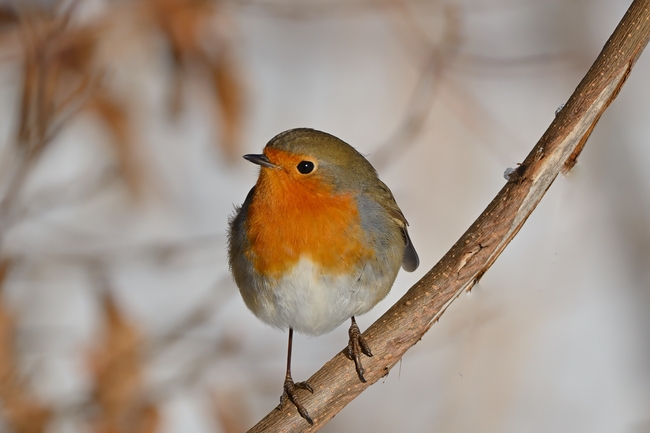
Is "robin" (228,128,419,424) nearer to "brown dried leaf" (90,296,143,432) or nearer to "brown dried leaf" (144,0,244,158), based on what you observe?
"brown dried leaf" (90,296,143,432)

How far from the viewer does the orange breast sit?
229 centimetres

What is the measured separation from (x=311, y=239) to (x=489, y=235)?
60cm

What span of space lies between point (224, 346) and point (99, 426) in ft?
2.37

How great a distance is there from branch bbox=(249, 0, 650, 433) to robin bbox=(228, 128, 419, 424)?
22 cm

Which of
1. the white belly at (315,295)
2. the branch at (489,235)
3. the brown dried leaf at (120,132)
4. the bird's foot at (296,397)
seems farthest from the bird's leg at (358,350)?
the brown dried leaf at (120,132)

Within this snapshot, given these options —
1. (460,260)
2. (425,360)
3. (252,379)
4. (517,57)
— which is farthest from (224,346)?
(517,57)

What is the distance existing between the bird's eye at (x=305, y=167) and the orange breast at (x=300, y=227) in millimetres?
25

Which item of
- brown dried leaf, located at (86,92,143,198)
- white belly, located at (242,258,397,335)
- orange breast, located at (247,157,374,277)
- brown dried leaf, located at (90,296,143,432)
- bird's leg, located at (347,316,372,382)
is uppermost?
brown dried leaf, located at (86,92,143,198)

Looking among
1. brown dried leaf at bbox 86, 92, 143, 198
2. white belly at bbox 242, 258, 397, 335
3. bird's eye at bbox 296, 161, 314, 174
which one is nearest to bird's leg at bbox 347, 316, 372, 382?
white belly at bbox 242, 258, 397, 335

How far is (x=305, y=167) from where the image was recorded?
2393 mm

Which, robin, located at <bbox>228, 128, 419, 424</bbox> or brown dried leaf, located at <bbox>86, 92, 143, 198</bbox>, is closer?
robin, located at <bbox>228, 128, 419, 424</bbox>

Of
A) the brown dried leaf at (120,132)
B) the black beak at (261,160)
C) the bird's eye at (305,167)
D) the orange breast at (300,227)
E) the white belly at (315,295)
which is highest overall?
the brown dried leaf at (120,132)

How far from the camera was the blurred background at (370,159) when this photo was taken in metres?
3.69

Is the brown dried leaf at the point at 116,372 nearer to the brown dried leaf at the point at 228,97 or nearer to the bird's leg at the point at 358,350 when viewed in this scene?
the brown dried leaf at the point at 228,97
